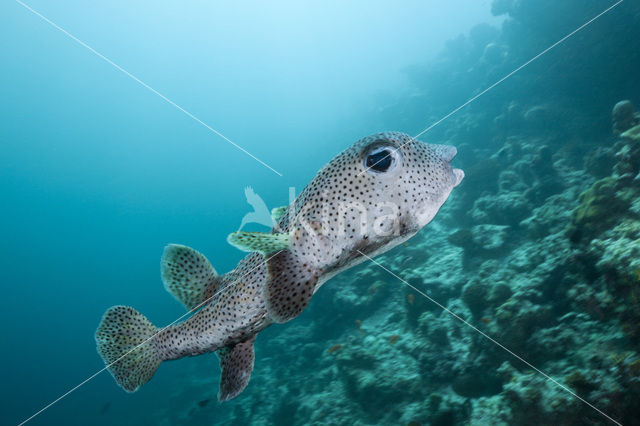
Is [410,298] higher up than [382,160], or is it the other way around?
[382,160]

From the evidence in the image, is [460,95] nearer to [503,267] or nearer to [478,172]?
[478,172]

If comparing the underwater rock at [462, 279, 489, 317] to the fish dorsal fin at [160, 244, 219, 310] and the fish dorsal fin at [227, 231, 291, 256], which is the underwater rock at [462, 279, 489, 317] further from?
the fish dorsal fin at [227, 231, 291, 256]

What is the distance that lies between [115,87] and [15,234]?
72.2m

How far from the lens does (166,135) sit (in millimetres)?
139250

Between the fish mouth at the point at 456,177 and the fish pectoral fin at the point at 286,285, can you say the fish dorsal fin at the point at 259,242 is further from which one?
the fish mouth at the point at 456,177

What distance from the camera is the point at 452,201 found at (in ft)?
43.9

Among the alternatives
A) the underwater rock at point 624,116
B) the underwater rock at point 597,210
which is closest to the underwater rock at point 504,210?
the underwater rock at point 597,210

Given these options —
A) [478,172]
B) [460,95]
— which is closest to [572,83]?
[478,172]

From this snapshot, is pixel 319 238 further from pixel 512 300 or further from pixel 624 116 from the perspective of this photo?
pixel 624 116

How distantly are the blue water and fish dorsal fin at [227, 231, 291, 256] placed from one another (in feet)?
31.6

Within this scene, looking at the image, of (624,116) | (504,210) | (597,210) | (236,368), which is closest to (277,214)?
(236,368)

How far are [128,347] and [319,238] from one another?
6.35ft

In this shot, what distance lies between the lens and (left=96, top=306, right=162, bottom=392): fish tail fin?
224 centimetres

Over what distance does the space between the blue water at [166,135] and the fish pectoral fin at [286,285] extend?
9421mm
